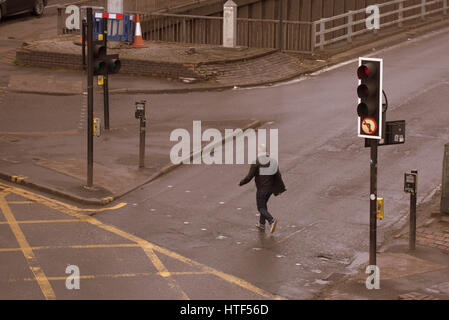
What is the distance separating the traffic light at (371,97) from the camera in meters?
12.6

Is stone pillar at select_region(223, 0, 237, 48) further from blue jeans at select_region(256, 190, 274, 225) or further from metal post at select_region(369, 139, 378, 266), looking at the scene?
metal post at select_region(369, 139, 378, 266)

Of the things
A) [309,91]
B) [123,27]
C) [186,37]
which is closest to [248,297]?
[309,91]

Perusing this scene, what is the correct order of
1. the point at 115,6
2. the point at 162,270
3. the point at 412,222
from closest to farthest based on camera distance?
the point at 162,270 < the point at 412,222 < the point at 115,6

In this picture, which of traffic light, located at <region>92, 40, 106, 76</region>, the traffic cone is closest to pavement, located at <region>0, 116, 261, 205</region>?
traffic light, located at <region>92, 40, 106, 76</region>

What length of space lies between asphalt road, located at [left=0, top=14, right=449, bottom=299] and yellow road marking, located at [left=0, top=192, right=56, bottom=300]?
3cm

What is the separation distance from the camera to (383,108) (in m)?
12.8

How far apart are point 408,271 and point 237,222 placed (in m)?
3.56

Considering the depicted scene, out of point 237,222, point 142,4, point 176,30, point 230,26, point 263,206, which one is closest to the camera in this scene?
point 263,206

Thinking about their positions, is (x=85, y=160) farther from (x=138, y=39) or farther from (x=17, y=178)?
(x=138, y=39)

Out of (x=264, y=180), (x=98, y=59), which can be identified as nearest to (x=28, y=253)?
(x=264, y=180)

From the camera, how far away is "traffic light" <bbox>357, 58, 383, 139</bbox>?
12.6m

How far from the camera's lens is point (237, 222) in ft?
52.0

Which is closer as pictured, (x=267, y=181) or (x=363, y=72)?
(x=363, y=72)
